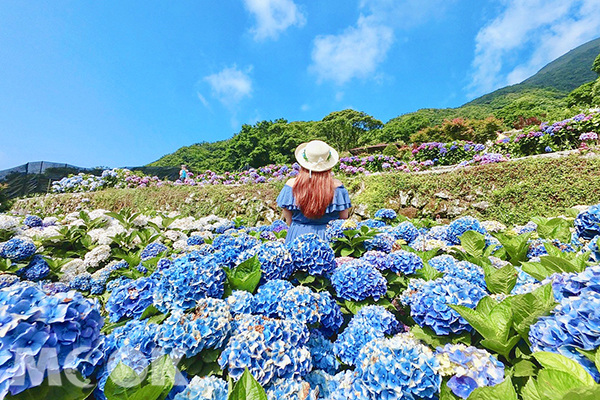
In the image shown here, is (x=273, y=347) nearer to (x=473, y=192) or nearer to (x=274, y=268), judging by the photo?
(x=274, y=268)

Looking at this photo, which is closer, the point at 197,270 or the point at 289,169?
the point at 197,270

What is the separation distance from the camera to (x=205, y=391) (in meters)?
0.69

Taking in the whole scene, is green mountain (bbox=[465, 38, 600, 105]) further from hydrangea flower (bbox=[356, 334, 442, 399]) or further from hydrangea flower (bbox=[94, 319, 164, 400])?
hydrangea flower (bbox=[94, 319, 164, 400])

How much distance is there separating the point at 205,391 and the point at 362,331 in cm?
57

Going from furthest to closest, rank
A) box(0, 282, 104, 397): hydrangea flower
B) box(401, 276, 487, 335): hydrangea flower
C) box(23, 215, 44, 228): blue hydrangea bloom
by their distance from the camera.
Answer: box(23, 215, 44, 228): blue hydrangea bloom
box(401, 276, 487, 335): hydrangea flower
box(0, 282, 104, 397): hydrangea flower

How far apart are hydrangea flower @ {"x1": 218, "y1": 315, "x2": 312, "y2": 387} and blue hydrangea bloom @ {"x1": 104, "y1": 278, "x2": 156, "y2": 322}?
1.53 ft

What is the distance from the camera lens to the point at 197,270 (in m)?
1.00

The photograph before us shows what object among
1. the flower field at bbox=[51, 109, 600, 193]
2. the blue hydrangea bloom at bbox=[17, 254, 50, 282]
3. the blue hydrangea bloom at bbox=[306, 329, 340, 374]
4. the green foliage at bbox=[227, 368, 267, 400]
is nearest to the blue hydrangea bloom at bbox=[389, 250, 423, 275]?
the blue hydrangea bloom at bbox=[306, 329, 340, 374]

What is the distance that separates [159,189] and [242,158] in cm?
2931

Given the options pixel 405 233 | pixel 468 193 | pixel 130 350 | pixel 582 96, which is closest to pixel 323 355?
pixel 130 350

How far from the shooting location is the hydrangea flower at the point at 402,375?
72 centimetres

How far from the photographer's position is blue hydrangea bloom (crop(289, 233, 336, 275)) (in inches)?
48.3

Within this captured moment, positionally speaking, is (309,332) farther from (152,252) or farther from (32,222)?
(32,222)

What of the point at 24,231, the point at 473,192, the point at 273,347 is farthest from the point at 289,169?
the point at 273,347
